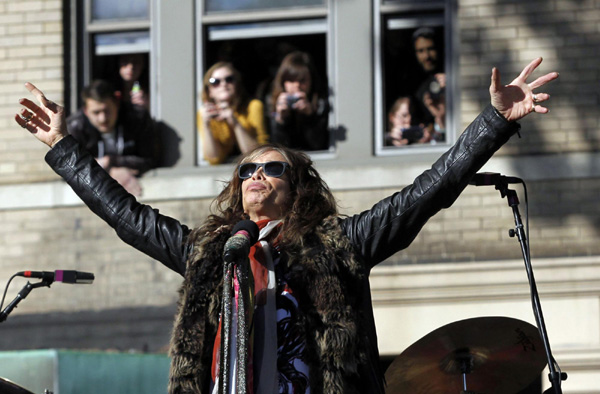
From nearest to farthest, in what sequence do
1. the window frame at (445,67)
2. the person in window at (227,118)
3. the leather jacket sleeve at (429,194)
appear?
the leather jacket sleeve at (429,194) → the window frame at (445,67) → the person in window at (227,118)

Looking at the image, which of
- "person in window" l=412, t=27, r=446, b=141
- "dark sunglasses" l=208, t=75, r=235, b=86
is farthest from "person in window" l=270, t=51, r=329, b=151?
"person in window" l=412, t=27, r=446, b=141

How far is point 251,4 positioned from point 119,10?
3.64ft

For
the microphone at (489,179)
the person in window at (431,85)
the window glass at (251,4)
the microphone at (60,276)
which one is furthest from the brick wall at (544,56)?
the microphone at (60,276)

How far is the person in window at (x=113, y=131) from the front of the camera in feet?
30.4

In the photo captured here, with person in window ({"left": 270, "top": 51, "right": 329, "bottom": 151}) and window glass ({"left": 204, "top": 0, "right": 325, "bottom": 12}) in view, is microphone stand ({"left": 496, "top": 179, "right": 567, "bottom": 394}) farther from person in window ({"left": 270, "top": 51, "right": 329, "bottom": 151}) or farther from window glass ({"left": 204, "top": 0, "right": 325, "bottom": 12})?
window glass ({"left": 204, "top": 0, "right": 325, "bottom": 12})

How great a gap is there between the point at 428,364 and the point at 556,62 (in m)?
3.93

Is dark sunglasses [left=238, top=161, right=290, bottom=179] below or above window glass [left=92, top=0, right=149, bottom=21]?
below

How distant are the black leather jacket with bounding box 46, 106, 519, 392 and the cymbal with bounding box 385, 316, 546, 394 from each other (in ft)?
4.27

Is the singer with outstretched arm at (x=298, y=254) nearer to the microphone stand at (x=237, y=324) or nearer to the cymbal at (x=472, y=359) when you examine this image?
the microphone stand at (x=237, y=324)

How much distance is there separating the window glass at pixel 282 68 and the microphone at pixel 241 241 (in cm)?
530

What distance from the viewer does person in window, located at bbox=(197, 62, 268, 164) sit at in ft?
30.0

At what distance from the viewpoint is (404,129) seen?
9117 mm

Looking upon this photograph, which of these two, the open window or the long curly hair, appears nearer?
the long curly hair

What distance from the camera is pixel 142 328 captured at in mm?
9039
